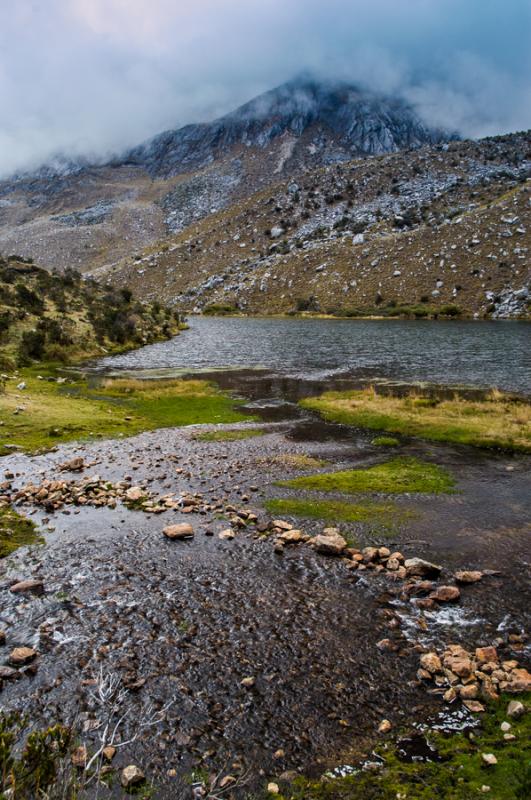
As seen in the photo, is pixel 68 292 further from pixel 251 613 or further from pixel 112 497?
pixel 251 613

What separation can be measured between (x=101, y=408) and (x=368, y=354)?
39.1 meters

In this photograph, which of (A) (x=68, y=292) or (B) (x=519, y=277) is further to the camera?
(B) (x=519, y=277)

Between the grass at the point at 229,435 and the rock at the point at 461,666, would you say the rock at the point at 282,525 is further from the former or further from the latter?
the grass at the point at 229,435

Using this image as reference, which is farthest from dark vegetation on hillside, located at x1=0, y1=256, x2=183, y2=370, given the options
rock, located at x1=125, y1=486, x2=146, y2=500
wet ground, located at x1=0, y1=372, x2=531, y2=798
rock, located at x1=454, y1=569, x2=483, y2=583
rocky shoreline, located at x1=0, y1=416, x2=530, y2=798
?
rock, located at x1=454, y1=569, x2=483, y2=583

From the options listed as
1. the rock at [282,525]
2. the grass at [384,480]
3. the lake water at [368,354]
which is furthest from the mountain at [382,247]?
the rock at [282,525]

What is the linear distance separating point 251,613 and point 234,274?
170005 millimetres

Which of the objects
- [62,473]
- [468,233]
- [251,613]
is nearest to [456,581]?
[251,613]

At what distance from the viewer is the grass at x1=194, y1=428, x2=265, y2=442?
83.2 ft

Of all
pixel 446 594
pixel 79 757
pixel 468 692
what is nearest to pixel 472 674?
pixel 468 692

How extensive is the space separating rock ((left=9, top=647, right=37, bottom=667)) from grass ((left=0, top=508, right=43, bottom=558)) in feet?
14.6

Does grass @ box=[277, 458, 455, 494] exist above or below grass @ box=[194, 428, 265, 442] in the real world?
below

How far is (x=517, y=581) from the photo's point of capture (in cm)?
1174

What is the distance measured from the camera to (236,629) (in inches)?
394

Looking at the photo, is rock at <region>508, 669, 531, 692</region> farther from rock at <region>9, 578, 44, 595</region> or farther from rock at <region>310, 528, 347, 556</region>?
rock at <region>9, 578, 44, 595</region>
